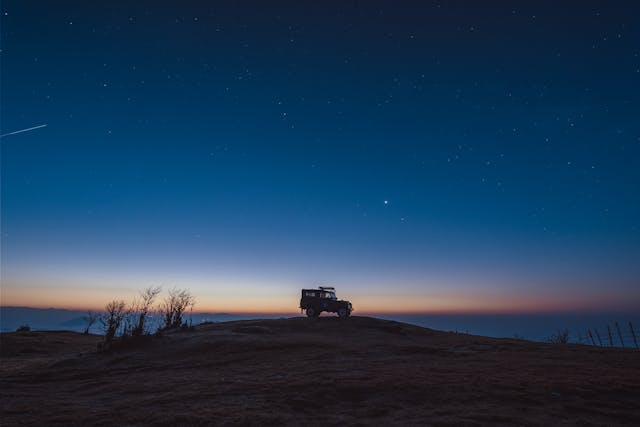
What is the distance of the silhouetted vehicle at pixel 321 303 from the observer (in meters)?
31.8

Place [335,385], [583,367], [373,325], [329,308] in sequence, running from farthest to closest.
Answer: [329,308] < [373,325] < [583,367] < [335,385]

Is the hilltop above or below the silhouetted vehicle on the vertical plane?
below

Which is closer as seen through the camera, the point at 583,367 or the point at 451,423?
the point at 451,423

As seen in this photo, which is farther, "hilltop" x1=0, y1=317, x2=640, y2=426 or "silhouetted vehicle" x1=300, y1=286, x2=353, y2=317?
"silhouetted vehicle" x1=300, y1=286, x2=353, y2=317

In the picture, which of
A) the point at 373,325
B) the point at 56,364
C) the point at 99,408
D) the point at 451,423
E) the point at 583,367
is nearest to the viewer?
the point at 451,423

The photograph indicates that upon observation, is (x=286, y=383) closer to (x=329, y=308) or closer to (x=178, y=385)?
(x=178, y=385)

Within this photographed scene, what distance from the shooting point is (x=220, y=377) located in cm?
1153

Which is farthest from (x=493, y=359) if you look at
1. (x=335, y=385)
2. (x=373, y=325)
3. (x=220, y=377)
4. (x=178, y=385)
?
(x=373, y=325)

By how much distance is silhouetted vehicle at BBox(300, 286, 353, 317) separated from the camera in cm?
3183

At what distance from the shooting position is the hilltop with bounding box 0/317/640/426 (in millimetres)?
7148

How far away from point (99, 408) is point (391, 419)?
21.1 ft

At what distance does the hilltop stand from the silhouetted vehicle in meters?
13.8

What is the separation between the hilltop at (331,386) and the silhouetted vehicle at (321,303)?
1379cm

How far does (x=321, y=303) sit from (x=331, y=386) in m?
23.1
